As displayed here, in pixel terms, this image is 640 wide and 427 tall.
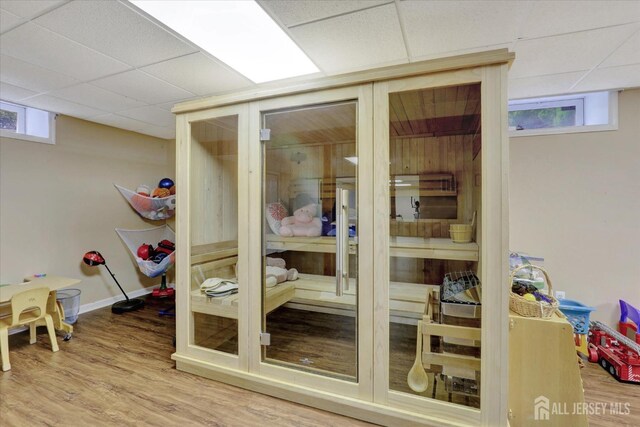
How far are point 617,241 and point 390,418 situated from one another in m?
2.81

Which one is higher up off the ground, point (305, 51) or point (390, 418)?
point (305, 51)

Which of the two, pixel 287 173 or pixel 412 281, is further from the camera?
pixel 287 173

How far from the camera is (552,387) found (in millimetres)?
1678

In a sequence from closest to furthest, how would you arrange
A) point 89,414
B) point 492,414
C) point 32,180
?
point 492,414 → point 89,414 → point 32,180

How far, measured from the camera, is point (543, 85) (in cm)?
271

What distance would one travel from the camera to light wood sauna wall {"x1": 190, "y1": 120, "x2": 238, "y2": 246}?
233cm

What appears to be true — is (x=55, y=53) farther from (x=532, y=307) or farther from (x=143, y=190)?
(x=532, y=307)

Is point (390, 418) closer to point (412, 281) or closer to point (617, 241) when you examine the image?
point (412, 281)

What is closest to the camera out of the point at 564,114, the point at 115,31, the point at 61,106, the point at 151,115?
the point at 115,31

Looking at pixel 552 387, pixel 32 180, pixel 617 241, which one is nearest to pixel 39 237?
pixel 32 180

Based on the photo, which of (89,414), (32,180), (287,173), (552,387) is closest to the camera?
(552,387)

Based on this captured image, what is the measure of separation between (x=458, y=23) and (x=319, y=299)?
90.1 inches

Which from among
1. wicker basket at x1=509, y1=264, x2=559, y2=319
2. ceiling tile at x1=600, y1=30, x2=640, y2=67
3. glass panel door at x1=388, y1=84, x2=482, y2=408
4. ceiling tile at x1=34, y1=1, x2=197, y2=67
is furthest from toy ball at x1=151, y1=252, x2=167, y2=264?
ceiling tile at x1=600, y1=30, x2=640, y2=67
